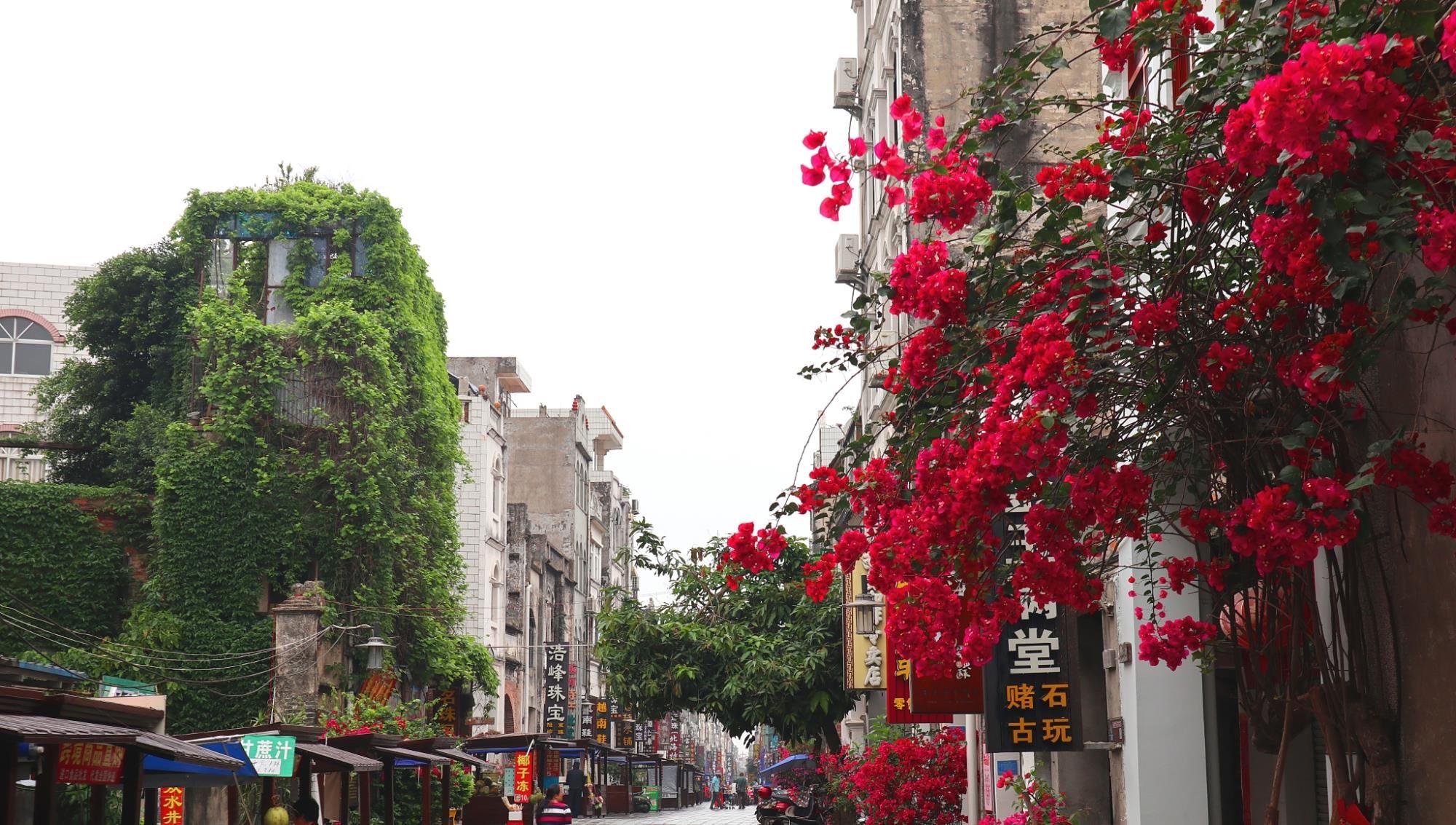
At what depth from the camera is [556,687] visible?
6175cm

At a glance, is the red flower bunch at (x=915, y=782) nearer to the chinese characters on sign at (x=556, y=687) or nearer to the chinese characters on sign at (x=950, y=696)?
the chinese characters on sign at (x=950, y=696)

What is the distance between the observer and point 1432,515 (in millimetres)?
5816

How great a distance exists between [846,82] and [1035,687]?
79.8 ft

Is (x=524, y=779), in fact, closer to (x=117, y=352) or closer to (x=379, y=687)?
(x=379, y=687)

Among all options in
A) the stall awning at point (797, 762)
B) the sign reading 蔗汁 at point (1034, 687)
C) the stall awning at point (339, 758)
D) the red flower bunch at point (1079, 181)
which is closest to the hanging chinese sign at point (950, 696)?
the sign reading 蔗汁 at point (1034, 687)

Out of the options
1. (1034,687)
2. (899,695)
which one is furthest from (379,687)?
(1034,687)

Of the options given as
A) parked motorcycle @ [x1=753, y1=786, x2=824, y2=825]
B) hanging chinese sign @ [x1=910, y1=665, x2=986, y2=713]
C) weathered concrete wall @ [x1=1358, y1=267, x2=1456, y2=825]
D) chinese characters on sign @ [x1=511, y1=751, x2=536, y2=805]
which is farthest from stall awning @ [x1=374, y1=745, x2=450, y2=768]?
chinese characters on sign @ [x1=511, y1=751, x2=536, y2=805]

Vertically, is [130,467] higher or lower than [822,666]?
higher

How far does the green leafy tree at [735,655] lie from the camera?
2880cm

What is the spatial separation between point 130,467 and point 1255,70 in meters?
35.9

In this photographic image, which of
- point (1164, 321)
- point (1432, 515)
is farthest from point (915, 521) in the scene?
point (1432, 515)

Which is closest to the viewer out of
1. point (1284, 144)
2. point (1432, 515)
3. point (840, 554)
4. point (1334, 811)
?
point (1284, 144)

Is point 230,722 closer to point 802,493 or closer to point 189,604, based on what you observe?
point 189,604

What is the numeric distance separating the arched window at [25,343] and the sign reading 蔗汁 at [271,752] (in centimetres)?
3679
